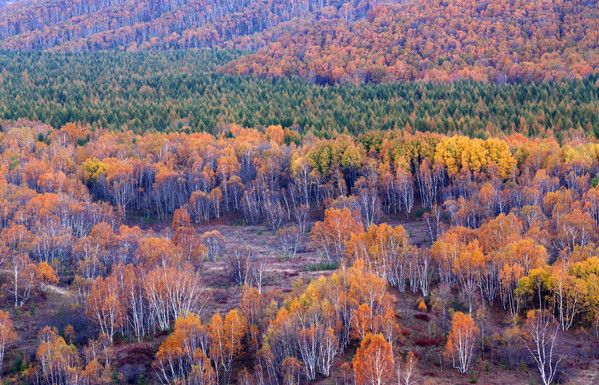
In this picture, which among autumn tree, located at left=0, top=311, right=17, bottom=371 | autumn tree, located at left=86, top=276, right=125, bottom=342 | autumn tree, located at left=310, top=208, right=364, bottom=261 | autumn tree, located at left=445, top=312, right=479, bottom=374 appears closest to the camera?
autumn tree, located at left=445, top=312, right=479, bottom=374

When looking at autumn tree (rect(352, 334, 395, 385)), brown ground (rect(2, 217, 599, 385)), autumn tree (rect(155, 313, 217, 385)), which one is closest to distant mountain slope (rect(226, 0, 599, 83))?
brown ground (rect(2, 217, 599, 385))

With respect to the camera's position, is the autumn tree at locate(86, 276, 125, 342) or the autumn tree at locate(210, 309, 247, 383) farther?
the autumn tree at locate(86, 276, 125, 342)

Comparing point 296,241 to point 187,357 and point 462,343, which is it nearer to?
point 187,357

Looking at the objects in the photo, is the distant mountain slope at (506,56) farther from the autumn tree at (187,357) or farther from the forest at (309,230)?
the autumn tree at (187,357)

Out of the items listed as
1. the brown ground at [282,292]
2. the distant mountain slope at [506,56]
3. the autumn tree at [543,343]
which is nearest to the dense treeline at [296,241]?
the autumn tree at [543,343]

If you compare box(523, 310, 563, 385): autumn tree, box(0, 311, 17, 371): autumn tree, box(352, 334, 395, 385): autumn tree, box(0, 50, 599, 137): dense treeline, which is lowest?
box(523, 310, 563, 385): autumn tree

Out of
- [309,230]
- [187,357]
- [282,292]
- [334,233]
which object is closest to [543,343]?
[187,357]

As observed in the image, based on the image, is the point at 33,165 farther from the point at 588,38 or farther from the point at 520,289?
the point at 588,38

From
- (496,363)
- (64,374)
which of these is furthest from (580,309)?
(64,374)

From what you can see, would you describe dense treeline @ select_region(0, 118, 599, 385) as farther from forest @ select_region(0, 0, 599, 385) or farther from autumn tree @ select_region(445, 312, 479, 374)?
forest @ select_region(0, 0, 599, 385)
